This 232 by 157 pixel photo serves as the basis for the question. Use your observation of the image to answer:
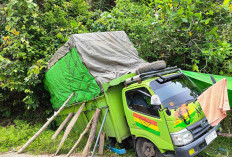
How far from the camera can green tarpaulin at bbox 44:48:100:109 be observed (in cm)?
496

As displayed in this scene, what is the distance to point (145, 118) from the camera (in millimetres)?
4016

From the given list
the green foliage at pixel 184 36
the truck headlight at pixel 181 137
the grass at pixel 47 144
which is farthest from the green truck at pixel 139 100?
the green foliage at pixel 184 36

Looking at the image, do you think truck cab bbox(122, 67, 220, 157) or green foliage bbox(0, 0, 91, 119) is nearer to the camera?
truck cab bbox(122, 67, 220, 157)

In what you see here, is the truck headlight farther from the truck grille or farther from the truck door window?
the truck door window

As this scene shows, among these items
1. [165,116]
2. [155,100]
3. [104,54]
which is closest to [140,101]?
[155,100]

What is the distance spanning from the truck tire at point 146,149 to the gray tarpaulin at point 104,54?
6.01ft

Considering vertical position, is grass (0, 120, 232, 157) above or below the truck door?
below

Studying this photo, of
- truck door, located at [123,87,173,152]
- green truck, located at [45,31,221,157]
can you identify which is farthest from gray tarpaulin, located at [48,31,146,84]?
truck door, located at [123,87,173,152]

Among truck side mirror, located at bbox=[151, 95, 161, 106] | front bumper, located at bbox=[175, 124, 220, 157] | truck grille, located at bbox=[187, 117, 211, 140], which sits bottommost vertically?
front bumper, located at bbox=[175, 124, 220, 157]

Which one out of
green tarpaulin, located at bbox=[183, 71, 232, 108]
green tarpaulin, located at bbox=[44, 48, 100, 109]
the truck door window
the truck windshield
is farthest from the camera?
green tarpaulin, located at bbox=[44, 48, 100, 109]

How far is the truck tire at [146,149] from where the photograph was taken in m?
4.01

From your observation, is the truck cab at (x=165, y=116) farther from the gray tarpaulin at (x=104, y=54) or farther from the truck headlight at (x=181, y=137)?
the gray tarpaulin at (x=104, y=54)

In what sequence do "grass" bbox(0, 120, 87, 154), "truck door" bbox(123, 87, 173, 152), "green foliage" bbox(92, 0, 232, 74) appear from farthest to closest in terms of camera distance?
"green foliage" bbox(92, 0, 232, 74), "grass" bbox(0, 120, 87, 154), "truck door" bbox(123, 87, 173, 152)

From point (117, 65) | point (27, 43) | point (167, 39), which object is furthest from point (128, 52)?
point (27, 43)
